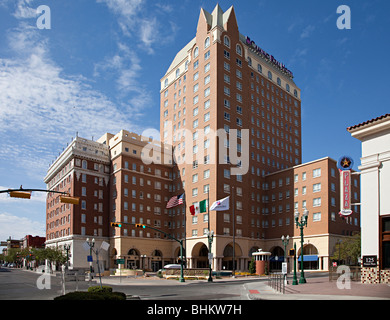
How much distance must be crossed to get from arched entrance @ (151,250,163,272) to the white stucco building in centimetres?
6496

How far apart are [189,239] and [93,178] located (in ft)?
83.0

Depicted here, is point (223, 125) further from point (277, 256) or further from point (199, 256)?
point (277, 256)

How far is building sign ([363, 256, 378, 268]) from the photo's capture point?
1128 inches

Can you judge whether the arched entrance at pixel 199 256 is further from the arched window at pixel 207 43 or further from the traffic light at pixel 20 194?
the traffic light at pixel 20 194

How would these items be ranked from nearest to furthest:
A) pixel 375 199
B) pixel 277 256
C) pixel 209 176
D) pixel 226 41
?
pixel 375 199, pixel 209 176, pixel 277 256, pixel 226 41

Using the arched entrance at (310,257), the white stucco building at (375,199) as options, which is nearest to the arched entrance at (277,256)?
the arched entrance at (310,257)

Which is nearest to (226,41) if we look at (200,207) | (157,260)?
(200,207)

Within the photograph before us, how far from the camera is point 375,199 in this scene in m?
29.5

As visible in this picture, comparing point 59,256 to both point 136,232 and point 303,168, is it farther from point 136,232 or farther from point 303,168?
point 303,168

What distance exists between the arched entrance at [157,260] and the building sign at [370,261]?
2554 inches

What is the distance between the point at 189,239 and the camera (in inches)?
3255

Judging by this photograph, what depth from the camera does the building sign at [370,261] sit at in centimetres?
2864

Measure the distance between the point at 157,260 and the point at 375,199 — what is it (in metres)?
66.9

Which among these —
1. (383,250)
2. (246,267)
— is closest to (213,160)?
(246,267)
